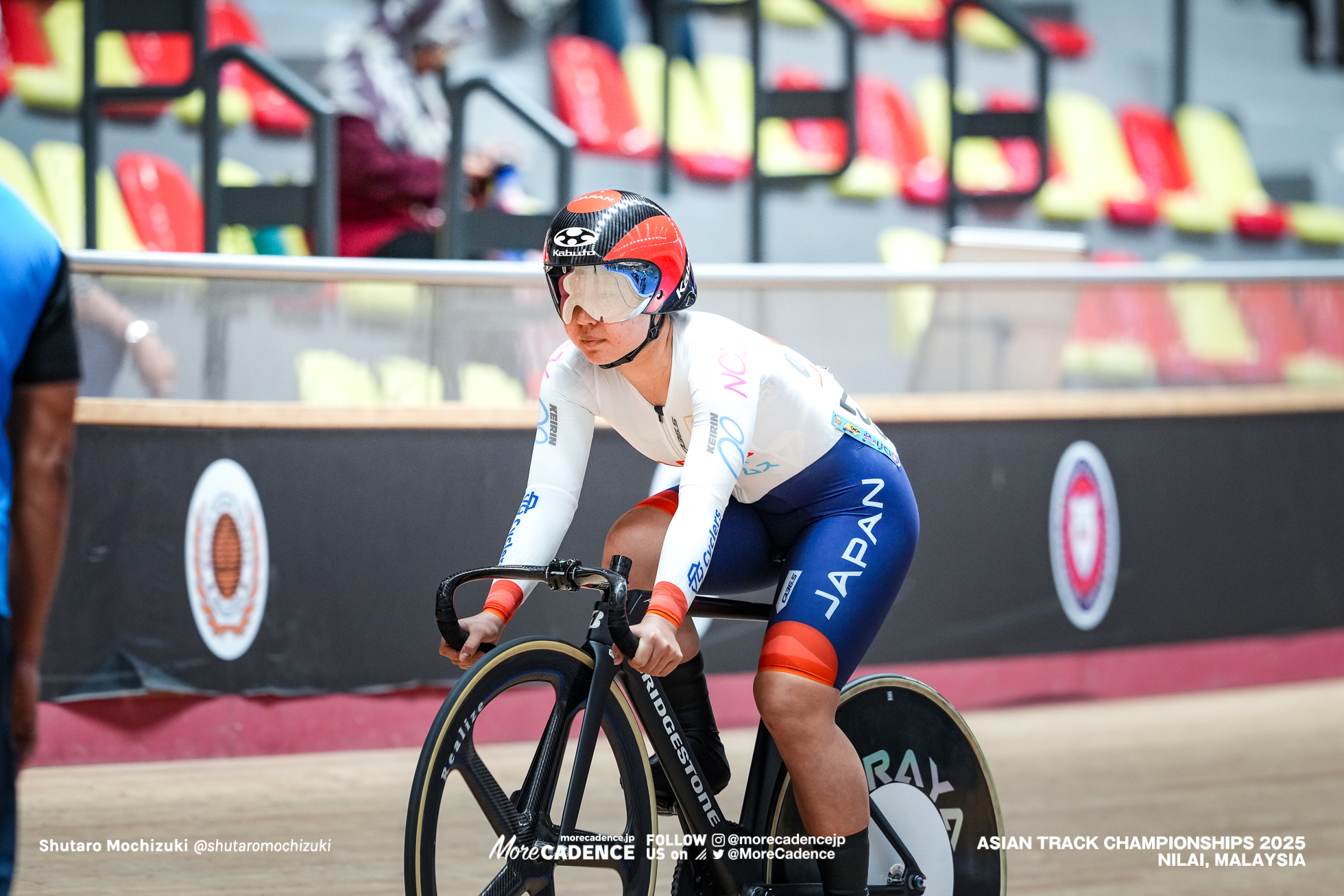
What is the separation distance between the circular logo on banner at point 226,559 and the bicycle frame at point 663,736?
2.31 meters

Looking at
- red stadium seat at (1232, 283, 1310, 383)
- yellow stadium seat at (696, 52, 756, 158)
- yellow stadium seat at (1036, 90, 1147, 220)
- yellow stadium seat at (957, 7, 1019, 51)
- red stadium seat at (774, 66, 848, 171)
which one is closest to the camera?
red stadium seat at (1232, 283, 1310, 383)

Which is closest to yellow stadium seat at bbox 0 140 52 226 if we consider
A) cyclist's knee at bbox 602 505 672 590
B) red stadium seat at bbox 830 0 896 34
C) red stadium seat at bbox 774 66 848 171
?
cyclist's knee at bbox 602 505 672 590

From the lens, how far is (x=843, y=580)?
9.45 ft

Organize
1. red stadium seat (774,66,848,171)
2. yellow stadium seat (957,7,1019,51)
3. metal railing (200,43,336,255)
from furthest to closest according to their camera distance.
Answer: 1. yellow stadium seat (957,7,1019,51)
2. red stadium seat (774,66,848,171)
3. metal railing (200,43,336,255)

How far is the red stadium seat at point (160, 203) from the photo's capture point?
7219mm

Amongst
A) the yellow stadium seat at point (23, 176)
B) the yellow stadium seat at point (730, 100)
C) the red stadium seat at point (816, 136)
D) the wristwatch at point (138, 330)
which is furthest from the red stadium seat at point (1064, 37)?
the wristwatch at point (138, 330)

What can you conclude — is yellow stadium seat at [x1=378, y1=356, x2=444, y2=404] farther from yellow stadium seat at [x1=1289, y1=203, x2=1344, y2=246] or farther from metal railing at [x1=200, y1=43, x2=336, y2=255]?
yellow stadium seat at [x1=1289, y1=203, x2=1344, y2=246]

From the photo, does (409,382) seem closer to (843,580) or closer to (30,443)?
(843,580)

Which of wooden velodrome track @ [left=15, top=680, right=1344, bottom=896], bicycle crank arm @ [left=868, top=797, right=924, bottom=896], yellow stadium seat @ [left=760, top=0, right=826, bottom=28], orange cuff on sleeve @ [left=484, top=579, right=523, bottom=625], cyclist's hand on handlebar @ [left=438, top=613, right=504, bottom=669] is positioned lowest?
wooden velodrome track @ [left=15, top=680, right=1344, bottom=896]

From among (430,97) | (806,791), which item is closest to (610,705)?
(806,791)

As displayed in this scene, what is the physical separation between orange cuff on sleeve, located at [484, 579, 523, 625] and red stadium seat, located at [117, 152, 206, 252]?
4.90 meters

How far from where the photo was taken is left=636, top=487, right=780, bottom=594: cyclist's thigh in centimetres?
304

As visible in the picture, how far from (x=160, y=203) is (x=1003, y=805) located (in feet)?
16.4

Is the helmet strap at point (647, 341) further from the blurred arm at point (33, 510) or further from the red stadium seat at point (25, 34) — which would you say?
the red stadium seat at point (25, 34)
